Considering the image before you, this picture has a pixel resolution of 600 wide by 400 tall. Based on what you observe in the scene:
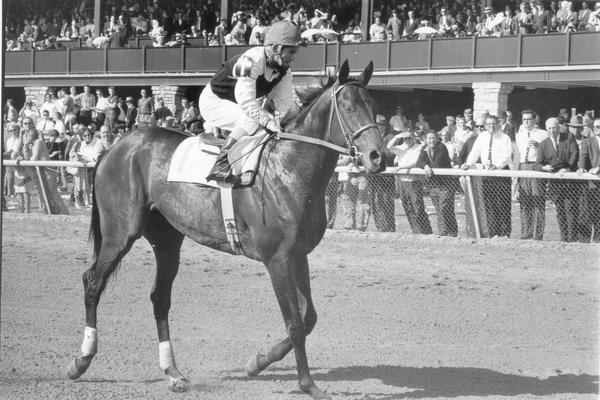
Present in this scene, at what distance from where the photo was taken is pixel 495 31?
23609mm

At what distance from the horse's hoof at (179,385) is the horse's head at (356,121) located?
5.95 feet

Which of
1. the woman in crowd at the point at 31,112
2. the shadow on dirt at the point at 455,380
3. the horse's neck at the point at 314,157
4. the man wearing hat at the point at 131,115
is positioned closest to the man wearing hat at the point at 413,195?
→ the shadow on dirt at the point at 455,380

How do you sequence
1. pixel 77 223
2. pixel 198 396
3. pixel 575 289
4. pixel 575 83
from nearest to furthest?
1. pixel 198 396
2. pixel 575 289
3. pixel 77 223
4. pixel 575 83

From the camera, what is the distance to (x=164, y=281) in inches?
283

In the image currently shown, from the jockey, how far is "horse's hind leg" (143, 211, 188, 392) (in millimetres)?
906

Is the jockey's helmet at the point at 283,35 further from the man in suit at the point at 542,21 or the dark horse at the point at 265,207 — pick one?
the man in suit at the point at 542,21

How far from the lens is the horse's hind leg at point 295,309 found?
6.12m

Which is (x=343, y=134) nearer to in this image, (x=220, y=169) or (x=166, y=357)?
(x=220, y=169)

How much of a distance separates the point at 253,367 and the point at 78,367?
1.16 metres

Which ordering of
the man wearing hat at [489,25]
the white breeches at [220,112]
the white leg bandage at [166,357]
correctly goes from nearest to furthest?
the white leg bandage at [166,357] → the white breeches at [220,112] → the man wearing hat at [489,25]

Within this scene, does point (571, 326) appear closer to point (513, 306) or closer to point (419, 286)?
point (513, 306)

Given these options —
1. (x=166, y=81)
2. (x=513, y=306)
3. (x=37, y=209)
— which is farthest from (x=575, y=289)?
(x=166, y=81)

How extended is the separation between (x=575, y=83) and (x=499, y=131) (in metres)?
10.2

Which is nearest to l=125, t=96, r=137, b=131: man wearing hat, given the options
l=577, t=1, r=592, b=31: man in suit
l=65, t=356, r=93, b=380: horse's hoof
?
l=577, t=1, r=592, b=31: man in suit
